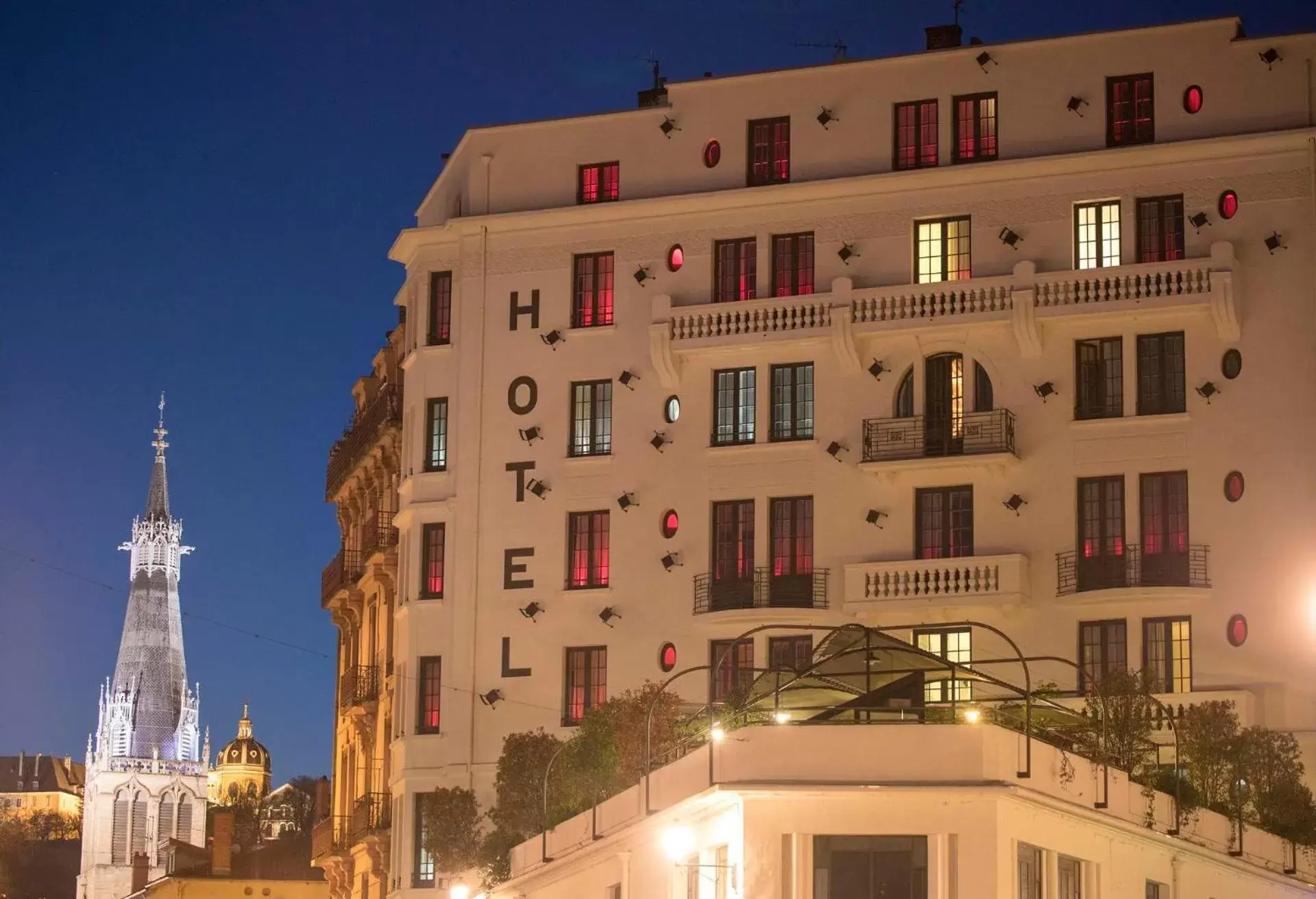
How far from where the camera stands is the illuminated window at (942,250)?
66.3 meters

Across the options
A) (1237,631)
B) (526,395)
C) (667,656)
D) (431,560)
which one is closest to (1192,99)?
(1237,631)

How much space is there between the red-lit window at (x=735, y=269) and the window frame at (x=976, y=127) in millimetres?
5593

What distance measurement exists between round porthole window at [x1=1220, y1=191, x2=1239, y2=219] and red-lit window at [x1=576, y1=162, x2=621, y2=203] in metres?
15.7

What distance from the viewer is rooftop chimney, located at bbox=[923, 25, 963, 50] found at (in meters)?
70.2

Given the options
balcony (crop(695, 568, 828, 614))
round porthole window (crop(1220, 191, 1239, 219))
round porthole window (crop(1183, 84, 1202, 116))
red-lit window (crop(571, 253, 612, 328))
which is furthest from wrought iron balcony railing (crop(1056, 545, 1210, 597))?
red-lit window (crop(571, 253, 612, 328))

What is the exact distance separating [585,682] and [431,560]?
226 inches

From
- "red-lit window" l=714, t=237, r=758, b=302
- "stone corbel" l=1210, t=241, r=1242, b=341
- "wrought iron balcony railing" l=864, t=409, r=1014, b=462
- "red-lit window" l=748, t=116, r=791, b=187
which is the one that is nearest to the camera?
"stone corbel" l=1210, t=241, r=1242, b=341

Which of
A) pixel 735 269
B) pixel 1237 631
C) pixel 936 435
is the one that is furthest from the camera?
pixel 735 269

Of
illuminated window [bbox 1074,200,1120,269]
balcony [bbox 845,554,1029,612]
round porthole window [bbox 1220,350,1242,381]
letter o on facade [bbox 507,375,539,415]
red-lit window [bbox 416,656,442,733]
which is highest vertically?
illuminated window [bbox 1074,200,1120,269]

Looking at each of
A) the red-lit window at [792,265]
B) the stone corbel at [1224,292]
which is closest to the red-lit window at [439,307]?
the red-lit window at [792,265]

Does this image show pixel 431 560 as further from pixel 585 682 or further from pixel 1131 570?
pixel 1131 570

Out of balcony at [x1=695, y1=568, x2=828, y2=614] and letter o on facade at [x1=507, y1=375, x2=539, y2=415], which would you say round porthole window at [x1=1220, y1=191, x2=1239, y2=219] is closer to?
balcony at [x1=695, y1=568, x2=828, y2=614]

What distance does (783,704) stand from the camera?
45406 millimetres

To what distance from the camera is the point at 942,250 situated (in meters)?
66.6
